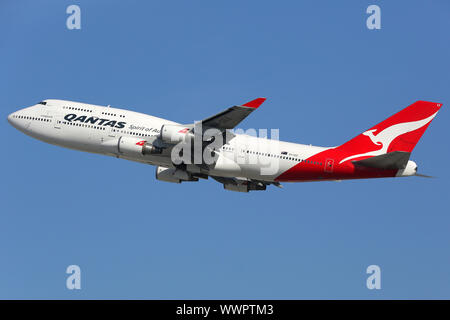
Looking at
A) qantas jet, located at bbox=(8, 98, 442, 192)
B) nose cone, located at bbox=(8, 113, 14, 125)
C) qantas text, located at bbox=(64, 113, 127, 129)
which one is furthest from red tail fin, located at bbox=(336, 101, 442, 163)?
nose cone, located at bbox=(8, 113, 14, 125)

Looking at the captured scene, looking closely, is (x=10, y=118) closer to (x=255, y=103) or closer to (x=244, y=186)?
(x=244, y=186)

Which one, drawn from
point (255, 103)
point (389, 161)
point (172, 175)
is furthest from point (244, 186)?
Answer: point (389, 161)

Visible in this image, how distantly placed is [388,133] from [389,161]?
3794 millimetres

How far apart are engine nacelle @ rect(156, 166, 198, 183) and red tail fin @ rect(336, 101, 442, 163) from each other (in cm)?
1025

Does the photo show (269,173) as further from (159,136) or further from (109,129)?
(109,129)

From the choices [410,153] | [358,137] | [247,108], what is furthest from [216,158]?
[410,153]

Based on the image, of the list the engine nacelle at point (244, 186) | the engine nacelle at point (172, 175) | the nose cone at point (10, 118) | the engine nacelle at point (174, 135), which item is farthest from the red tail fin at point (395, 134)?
the nose cone at point (10, 118)

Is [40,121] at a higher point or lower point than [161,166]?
higher

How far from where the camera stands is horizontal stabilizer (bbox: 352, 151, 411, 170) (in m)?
34.3

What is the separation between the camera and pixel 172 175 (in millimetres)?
40219

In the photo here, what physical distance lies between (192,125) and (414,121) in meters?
14.3

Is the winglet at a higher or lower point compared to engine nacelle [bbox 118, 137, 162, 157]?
higher

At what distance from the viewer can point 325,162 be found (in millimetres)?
36969

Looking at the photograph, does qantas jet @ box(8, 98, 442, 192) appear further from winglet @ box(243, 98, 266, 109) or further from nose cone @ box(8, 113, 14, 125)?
nose cone @ box(8, 113, 14, 125)
